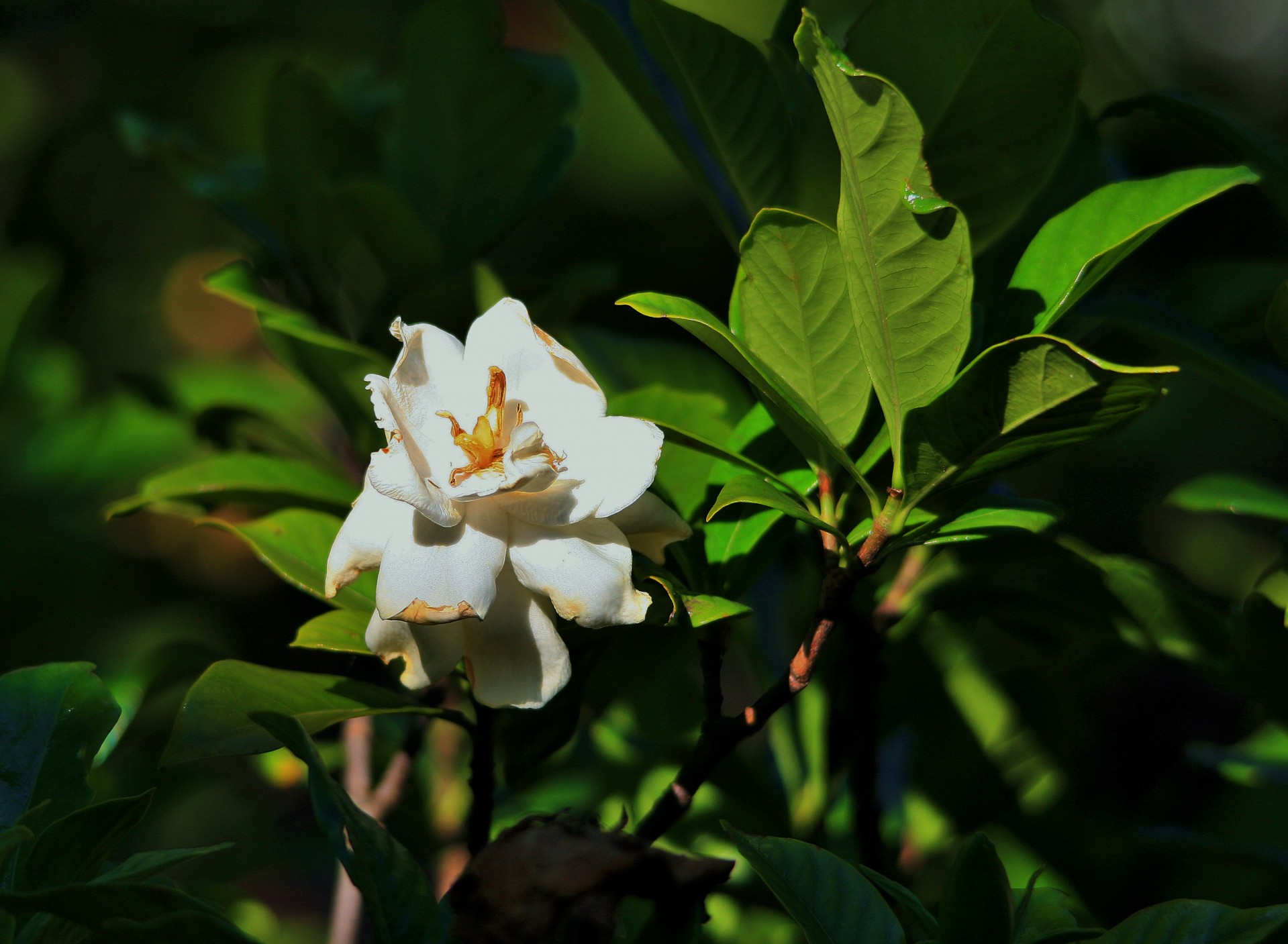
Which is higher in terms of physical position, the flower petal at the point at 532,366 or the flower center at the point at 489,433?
the flower petal at the point at 532,366

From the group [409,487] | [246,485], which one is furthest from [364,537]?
[246,485]

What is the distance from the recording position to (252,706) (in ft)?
1.92

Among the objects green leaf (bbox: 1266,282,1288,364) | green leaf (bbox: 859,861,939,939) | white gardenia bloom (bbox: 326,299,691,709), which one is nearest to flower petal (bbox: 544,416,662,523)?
white gardenia bloom (bbox: 326,299,691,709)

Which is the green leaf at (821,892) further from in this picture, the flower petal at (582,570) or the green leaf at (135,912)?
the green leaf at (135,912)

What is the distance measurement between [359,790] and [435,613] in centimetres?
50

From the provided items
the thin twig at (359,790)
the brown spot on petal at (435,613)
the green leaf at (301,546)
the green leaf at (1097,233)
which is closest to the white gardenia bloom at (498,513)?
the brown spot on petal at (435,613)

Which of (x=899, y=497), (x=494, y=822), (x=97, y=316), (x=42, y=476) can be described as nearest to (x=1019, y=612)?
(x=899, y=497)

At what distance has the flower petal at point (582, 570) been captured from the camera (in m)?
0.55

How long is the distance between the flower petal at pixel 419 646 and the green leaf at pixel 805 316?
0.23 m

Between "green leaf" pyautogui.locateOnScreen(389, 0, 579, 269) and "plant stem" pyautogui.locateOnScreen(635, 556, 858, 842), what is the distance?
1.75ft

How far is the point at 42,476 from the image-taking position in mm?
1437

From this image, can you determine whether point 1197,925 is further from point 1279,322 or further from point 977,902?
point 1279,322

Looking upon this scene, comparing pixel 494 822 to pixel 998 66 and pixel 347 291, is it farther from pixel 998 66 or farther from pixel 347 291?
pixel 998 66

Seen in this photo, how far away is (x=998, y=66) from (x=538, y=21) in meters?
2.74
